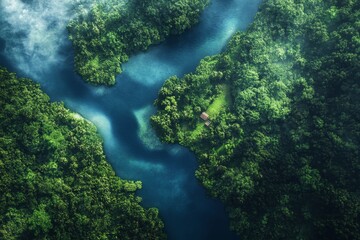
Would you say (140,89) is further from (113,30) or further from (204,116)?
(204,116)

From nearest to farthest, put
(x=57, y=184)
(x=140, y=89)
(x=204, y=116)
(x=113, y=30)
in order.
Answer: (x=57, y=184) → (x=204, y=116) → (x=113, y=30) → (x=140, y=89)

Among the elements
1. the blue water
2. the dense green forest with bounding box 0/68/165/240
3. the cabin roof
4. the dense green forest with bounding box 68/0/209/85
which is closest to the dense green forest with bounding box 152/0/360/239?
the cabin roof

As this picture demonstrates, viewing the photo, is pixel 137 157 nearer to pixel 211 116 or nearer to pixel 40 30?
pixel 211 116

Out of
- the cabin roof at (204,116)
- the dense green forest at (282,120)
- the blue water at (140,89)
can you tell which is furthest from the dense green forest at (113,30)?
the cabin roof at (204,116)

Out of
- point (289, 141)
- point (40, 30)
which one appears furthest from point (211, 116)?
point (40, 30)

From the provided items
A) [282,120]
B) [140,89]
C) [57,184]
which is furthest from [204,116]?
[57,184]

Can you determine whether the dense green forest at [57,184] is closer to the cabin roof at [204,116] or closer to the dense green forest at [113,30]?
the dense green forest at [113,30]
